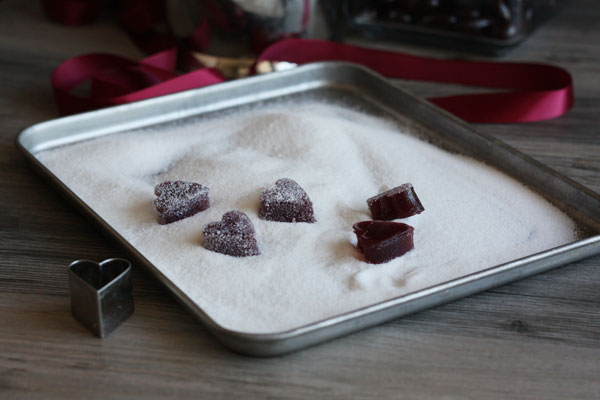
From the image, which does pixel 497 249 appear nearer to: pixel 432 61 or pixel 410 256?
pixel 410 256

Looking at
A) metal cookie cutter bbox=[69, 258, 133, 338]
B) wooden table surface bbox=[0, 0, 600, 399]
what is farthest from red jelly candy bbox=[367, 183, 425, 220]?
metal cookie cutter bbox=[69, 258, 133, 338]

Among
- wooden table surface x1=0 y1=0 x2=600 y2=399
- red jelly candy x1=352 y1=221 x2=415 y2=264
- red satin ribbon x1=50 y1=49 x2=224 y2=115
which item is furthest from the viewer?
red satin ribbon x1=50 y1=49 x2=224 y2=115

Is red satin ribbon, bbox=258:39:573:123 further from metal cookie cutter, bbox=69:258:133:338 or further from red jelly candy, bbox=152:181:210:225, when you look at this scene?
metal cookie cutter, bbox=69:258:133:338

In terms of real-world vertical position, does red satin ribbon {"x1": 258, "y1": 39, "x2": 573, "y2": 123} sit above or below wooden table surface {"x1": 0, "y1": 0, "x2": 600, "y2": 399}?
below

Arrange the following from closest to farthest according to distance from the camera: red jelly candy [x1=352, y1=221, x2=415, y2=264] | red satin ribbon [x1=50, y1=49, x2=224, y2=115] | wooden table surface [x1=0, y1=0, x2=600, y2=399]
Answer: wooden table surface [x1=0, y1=0, x2=600, y2=399] → red jelly candy [x1=352, y1=221, x2=415, y2=264] → red satin ribbon [x1=50, y1=49, x2=224, y2=115]

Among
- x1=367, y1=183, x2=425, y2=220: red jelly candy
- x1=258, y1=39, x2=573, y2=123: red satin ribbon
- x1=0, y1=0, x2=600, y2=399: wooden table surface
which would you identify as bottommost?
x1=258, y1=39, x2=573, y2=123: red satin ribbon

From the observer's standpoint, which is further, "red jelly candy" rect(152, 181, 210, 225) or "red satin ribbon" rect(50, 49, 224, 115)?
"red satin ribbon" rect(50, 49, 224, 115)
